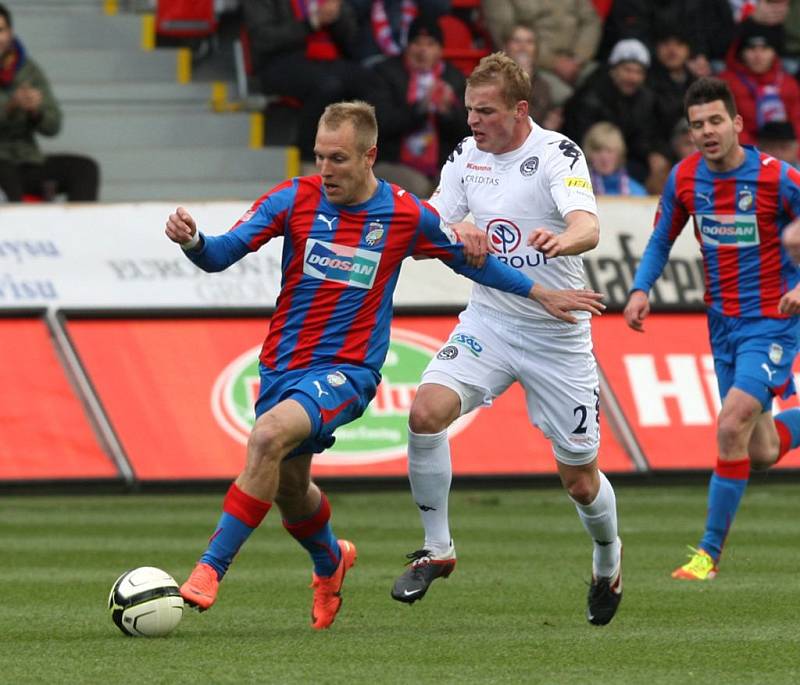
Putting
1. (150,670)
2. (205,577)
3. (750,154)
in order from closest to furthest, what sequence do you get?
1. (150,670)
2. (205,577)
3. (750,154)

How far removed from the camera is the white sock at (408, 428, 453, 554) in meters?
8.10

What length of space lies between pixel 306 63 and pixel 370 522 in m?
6.96

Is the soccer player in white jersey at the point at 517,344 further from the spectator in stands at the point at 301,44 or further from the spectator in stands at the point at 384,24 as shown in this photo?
the spectator in stands at the point at 384,24

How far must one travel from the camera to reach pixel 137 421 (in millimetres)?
13734

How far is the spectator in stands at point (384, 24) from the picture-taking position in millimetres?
18562

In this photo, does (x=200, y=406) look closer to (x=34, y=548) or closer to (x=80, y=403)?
(x=80, y=403)

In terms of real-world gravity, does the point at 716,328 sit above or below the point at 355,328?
below

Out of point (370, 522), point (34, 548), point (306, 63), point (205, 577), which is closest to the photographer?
point (205, 577)

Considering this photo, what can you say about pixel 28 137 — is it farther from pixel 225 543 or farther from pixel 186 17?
pixel 225 543

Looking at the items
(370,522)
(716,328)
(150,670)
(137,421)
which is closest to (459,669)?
(150,670)

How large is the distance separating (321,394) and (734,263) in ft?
10.8

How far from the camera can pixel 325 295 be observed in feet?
25.4

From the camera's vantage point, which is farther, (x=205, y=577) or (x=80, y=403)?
(x=80, y=403)

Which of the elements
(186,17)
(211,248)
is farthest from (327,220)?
(186,17)
